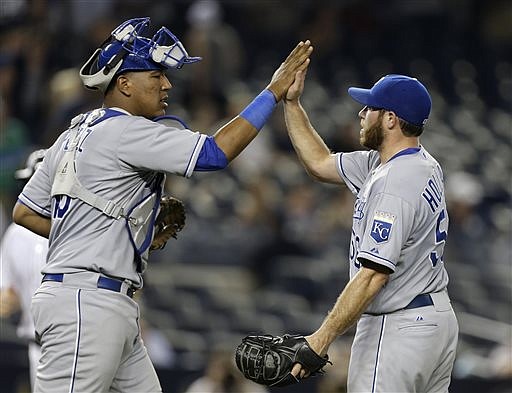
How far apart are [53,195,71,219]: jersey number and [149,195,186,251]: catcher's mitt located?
0.50 metres

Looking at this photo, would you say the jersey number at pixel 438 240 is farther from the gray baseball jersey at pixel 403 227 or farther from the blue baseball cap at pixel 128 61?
the blue baseball cap at pixel 128 61

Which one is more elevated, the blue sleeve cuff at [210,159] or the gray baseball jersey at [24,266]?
the blue sleeve cuff at [210,159]

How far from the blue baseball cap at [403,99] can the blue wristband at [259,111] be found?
39 cm

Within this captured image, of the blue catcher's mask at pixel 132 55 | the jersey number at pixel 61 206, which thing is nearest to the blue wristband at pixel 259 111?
the blue catcher's mask at pixel 132 55

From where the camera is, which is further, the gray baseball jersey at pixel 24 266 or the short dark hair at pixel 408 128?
the gray baseball jersey at pixel 24 266

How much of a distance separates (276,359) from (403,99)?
1.14m

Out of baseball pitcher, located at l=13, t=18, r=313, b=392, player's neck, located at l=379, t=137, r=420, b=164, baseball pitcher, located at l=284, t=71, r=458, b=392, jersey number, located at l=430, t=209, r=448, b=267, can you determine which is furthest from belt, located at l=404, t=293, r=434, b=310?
baseball pitcher, located at l=13, t=18, r=313, b=392

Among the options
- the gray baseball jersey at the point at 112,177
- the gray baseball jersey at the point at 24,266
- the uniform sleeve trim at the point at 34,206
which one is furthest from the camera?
the gray baseball jersey at the point at 24,266

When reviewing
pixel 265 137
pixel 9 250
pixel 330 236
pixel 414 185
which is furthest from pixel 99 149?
pixel 265 137

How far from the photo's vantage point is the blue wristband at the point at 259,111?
4.82m

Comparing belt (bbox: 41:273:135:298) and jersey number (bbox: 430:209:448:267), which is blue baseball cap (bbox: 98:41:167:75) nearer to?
belt (bbox: 41:273:135:298)

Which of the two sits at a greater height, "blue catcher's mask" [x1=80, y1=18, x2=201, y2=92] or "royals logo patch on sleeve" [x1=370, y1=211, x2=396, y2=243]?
"blue catcher's mask" [x1=80, y1=18, x2=201, y2=92]

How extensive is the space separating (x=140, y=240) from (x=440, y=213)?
1.19 meters

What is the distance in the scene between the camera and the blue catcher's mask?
480cm
